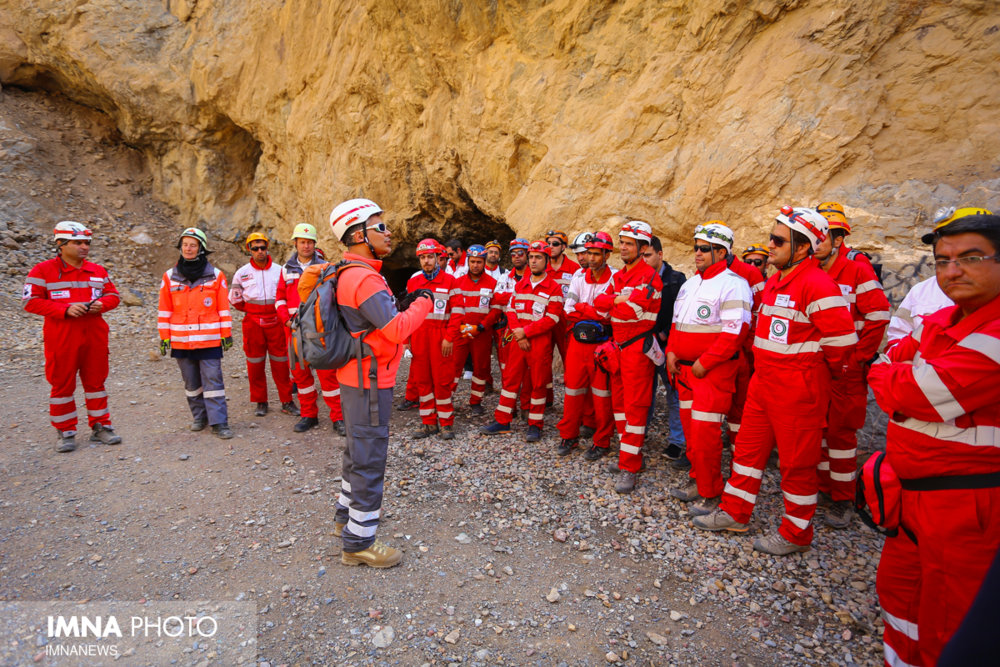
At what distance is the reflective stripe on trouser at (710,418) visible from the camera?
160 inches

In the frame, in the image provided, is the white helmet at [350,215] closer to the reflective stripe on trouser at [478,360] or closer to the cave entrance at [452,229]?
the reflective stripe on trouser at [478,360]

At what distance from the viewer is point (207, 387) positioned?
579 centimetres

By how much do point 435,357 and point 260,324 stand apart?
2389 millimetres

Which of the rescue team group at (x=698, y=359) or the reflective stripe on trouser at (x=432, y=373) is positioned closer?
the rescue team group at (x=698, y=359)

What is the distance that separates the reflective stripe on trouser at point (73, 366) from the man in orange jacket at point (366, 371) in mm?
3912

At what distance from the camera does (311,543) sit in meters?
3.76

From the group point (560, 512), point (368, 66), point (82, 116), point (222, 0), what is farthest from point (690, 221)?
point (82, 116)

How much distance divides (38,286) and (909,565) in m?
7.49

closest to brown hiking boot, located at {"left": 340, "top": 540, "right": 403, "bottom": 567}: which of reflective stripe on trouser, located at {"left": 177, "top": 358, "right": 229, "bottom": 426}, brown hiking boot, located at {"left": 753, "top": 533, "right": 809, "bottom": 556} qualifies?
brown hiking boot, located at {"left": 753, "top": 533, "right": 809, "bottom": 556}

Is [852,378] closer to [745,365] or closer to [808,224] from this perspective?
[745,365]

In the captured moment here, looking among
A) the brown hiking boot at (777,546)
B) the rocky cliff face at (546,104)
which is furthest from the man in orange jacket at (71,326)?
the brown hiking boot at (777,546)

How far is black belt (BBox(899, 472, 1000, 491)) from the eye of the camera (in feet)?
6.84

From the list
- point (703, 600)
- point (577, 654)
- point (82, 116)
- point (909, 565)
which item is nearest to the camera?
point (909, 565)

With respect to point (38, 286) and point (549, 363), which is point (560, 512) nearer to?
point (549, 363)
